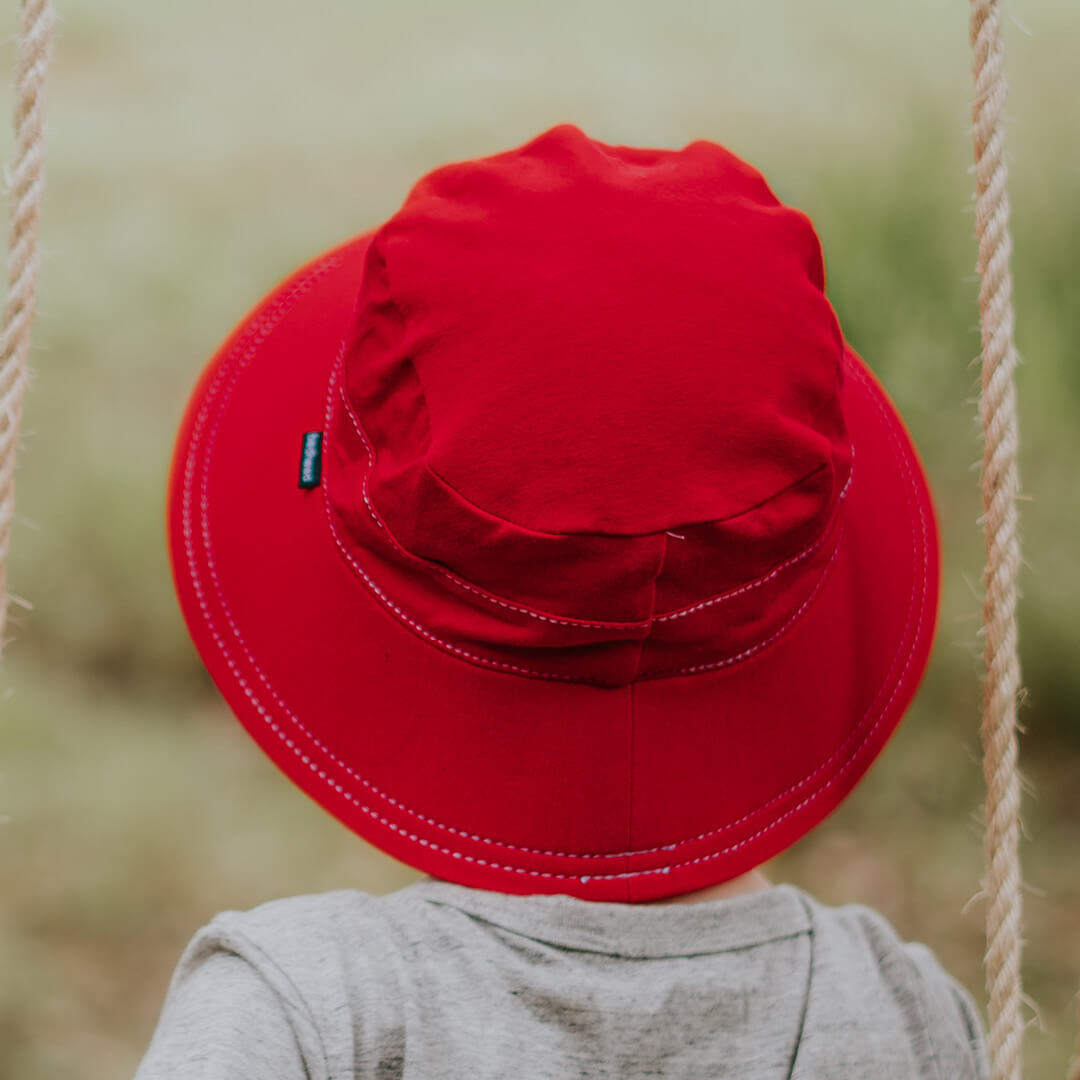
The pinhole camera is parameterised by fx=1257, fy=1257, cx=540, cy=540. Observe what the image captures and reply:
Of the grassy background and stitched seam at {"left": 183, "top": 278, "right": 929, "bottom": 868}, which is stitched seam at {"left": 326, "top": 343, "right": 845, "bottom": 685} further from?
the grassy background

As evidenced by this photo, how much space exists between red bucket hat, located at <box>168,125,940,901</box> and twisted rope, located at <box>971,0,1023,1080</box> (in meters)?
0.05

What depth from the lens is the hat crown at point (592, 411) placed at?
399 mm

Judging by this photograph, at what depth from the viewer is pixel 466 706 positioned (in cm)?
44

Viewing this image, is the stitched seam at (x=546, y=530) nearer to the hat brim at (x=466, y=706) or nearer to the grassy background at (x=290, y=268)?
the hat brim at (x=466, y=706)

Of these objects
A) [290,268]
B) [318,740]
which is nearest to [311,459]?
[318,740]

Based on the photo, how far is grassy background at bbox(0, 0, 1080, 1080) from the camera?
2.92ft

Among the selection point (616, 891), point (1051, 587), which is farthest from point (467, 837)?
point (1051, 587)

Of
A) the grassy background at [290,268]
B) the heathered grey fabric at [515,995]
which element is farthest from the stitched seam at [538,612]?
the grassy background at [290,268]

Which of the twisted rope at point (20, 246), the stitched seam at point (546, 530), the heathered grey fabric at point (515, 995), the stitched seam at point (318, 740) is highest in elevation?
the twisted rope at point (20, 246)

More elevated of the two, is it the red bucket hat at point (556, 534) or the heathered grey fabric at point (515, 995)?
the red bucket hat at point (556, 534)

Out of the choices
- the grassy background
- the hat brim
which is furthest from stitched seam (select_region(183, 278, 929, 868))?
the grassy background

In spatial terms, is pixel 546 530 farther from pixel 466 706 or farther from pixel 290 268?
pixel 290 268

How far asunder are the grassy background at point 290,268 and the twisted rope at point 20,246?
1.66ft

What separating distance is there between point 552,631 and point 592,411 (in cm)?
7
